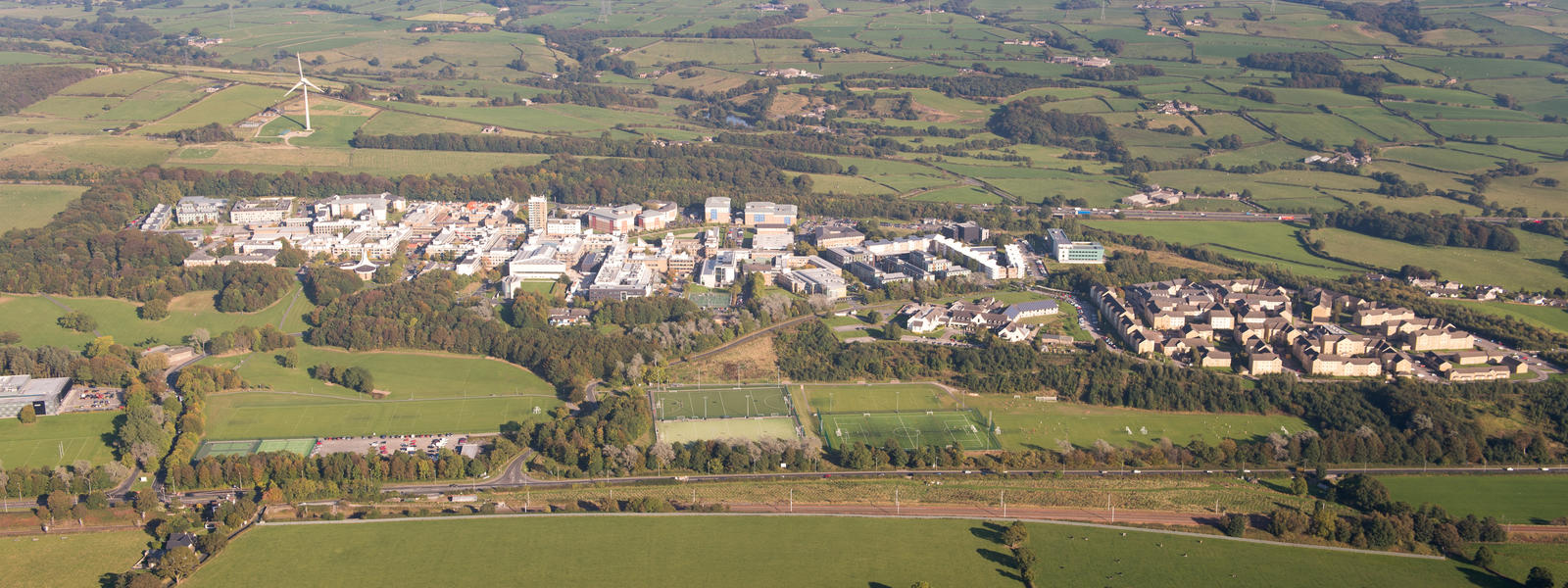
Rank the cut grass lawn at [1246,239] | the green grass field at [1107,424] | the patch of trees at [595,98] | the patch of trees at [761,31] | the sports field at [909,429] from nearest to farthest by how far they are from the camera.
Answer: the sports field at [909,429]
the green grass field at [1107,424]
the cut grass lawn at [1246,239]
the patch of trees at [595,98]
the patch of trees at [761,31]

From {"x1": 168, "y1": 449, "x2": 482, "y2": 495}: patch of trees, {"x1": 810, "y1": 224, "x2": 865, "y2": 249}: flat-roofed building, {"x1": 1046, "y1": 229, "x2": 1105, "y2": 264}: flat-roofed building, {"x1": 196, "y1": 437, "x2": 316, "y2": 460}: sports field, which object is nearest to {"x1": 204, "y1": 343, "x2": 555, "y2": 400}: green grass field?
{"x1": 196, "y1": 437, "x2": 316, "y2": 460}: sports field

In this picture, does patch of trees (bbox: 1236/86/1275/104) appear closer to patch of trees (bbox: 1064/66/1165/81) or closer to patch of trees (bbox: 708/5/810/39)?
patch of trees (bbox: 1064/66/1165/81)

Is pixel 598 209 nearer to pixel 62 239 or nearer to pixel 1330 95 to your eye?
pixel 62 239

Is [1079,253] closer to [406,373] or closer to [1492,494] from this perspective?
[1492,494]

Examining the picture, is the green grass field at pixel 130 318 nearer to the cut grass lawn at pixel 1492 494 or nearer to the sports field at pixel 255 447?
the sports field at pixel 255 447

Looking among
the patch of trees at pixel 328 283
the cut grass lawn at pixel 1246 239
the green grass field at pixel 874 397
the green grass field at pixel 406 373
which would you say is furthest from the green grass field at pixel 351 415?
the cut grass lawn at pixel 1246 239

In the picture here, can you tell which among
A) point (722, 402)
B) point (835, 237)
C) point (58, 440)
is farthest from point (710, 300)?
point (58, 440)
